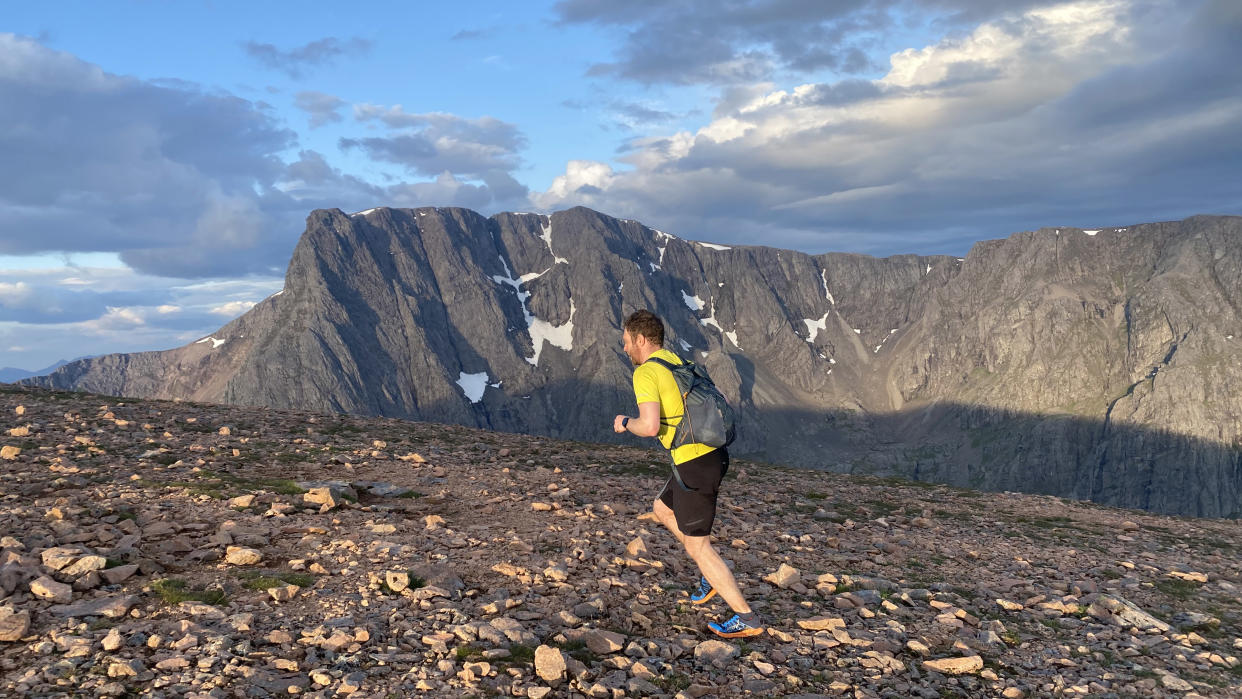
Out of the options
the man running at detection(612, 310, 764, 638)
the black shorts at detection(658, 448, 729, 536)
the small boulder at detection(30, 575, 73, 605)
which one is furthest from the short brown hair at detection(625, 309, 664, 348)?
the small boulder at detection(30, 575, 73, 605)

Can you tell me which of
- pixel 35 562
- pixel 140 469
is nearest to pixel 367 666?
pixel 35 562

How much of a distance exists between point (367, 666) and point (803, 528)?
1110 centimetres

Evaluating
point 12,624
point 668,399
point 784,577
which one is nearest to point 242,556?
point 12,624

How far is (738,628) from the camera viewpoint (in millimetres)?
8727

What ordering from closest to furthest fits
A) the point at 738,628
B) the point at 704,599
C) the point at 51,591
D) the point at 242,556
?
the point at 51,591, the point at 738,628, the point at 704,599, the point at 242,556

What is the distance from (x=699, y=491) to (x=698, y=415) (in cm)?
99

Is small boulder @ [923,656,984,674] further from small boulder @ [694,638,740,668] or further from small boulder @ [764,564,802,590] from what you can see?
small boulder @ [764,564,802,590]

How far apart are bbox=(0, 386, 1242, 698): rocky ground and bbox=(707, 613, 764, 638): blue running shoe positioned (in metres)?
0.24

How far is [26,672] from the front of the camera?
6.48 metres

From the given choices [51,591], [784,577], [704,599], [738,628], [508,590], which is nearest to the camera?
[51,591]

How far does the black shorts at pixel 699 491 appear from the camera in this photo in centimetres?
883

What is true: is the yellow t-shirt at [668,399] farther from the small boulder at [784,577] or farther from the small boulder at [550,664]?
the small boulder at [784,577]

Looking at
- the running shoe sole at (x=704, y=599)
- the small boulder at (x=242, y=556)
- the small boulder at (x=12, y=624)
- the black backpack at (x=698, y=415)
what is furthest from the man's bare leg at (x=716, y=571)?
the small boulder at (x=12, y=624)

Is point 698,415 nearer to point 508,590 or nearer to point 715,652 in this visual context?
point 715,652
